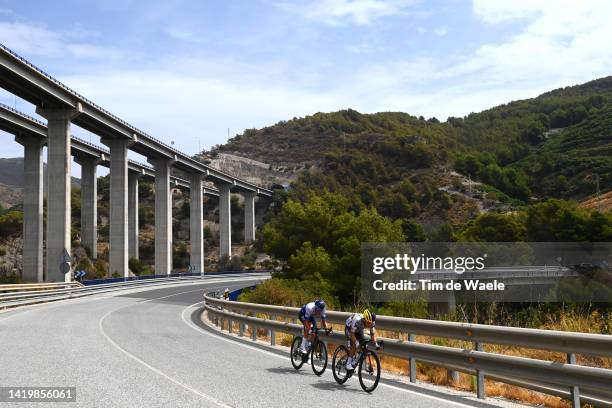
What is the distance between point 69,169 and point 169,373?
45.7 m

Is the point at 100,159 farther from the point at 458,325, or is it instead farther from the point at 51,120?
the point at 458,325

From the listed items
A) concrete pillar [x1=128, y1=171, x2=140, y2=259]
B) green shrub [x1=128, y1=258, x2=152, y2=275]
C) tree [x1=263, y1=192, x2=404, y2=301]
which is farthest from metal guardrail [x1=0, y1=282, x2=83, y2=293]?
concrete pillar [x1=128, y1=171, x2=140, y2=259]

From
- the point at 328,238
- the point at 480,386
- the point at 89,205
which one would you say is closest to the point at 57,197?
the point at 328,238

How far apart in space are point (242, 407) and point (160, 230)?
240 feet

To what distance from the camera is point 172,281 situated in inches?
2377

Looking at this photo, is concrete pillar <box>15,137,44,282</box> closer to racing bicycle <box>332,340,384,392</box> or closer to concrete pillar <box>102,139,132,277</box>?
concrete pillar <box>102,139,132,277</box>

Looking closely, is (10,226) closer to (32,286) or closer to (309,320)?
(32,286)

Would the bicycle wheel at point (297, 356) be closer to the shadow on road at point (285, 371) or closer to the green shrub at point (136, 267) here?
the shadow on road at point (285, 371)

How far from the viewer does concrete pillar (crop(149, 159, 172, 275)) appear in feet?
255

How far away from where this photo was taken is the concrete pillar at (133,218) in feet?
289

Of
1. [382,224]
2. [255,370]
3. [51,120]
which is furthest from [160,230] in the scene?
[255,370]

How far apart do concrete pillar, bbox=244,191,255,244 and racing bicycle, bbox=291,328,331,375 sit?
11022 centimetres

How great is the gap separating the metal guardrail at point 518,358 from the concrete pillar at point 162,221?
228ft

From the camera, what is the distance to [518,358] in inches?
306
